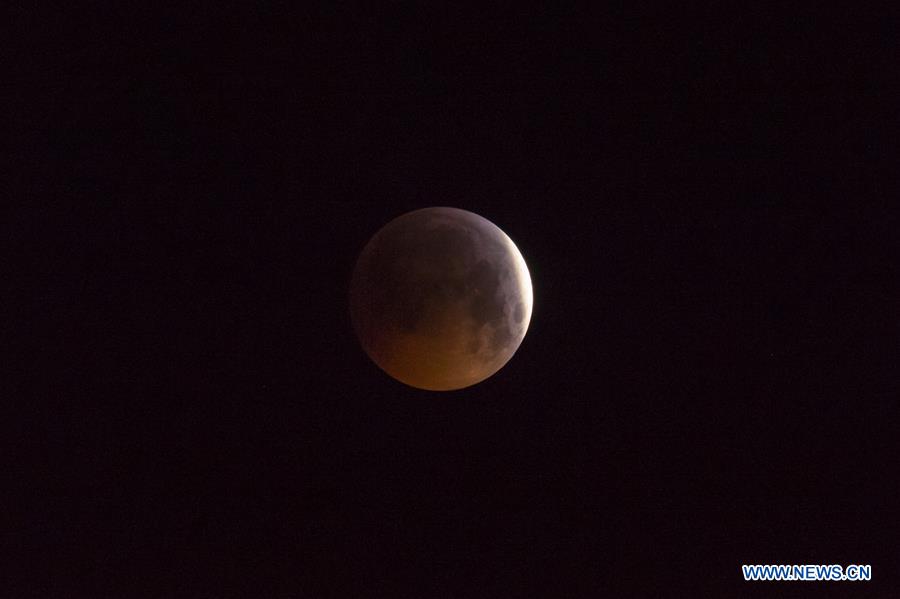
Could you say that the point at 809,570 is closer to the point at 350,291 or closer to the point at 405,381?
the point at 405,381

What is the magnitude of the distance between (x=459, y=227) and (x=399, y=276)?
89cm

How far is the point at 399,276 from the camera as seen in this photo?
222 inches

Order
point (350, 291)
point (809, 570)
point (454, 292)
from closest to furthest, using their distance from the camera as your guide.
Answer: point (454, 292)
point (350, 291)
point (809, 570)

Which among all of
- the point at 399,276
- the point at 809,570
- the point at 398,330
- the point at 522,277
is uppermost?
the point at 522,277

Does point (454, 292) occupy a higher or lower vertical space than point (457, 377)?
higher

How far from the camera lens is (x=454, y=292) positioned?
557 centimetres

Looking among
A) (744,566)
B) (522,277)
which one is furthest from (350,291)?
(744,566)

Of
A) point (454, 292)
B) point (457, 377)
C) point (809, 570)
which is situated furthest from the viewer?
point (809, 570)

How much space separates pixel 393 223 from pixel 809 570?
645 centimetres

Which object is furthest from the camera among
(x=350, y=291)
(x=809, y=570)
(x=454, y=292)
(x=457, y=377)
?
(x=809, y=570)

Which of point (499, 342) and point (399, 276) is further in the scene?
point (499, 342)

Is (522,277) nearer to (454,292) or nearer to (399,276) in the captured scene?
(454,292)

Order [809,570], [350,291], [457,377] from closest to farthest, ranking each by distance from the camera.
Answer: [457,377] → [350,291] → [809,570]

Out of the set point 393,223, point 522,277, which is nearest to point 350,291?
point 393,223
